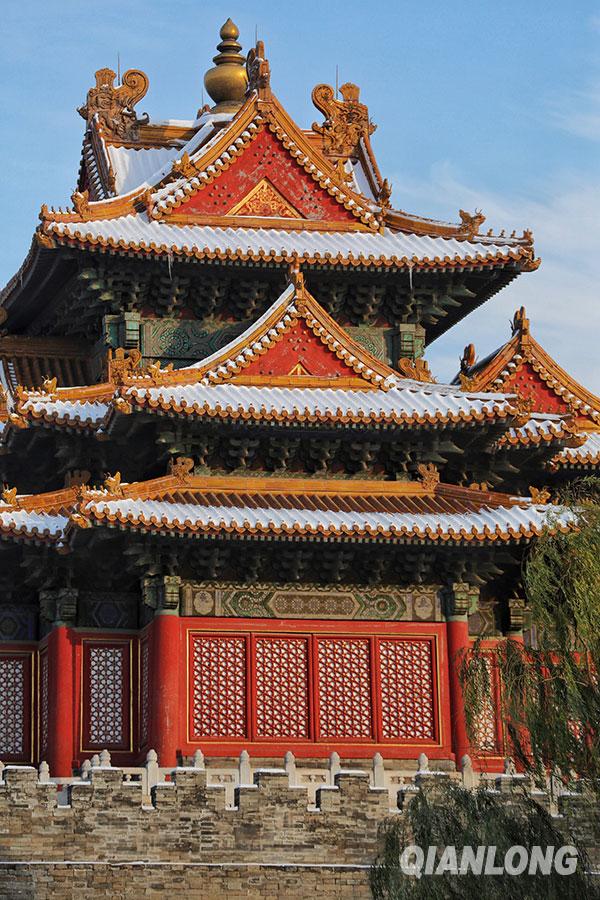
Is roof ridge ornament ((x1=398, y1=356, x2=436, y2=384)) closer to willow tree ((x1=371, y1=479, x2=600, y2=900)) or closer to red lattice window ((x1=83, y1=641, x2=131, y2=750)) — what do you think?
red lattice window ((x1=83, y1=641, x2=131, y2=750))

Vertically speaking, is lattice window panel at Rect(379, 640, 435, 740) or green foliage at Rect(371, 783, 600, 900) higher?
lattice window panel at Rect(379, 640, 435, 740)

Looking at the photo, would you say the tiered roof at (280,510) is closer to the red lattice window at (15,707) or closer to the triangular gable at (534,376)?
the red lattice window at (15,707)

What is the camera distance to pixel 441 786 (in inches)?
1142

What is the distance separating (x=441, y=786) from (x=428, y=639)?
928 centimetres

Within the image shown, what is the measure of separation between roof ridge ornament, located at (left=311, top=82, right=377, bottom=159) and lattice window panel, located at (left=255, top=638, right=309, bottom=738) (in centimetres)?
1324

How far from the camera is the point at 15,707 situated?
129 ft

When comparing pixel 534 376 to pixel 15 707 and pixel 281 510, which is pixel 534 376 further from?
pixel 15 707

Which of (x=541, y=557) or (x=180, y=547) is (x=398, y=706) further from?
(x=541, y=557)

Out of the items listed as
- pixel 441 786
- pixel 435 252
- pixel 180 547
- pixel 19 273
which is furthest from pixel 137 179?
pixel 441 786

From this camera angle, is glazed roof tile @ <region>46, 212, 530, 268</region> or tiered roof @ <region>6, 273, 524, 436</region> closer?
tiered roof @ <region>6, 273, 524, 436</region>

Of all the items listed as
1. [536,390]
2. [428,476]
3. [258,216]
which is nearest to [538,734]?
[428,476]

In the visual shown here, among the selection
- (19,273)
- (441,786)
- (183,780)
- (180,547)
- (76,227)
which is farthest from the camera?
(19,273)

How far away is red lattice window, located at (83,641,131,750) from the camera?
37.8m

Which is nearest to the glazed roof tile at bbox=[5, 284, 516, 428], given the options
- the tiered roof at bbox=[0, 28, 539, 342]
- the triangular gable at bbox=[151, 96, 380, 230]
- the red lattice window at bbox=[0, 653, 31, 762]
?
the tiered roof at bbox=[0, 28, 539, 342]
